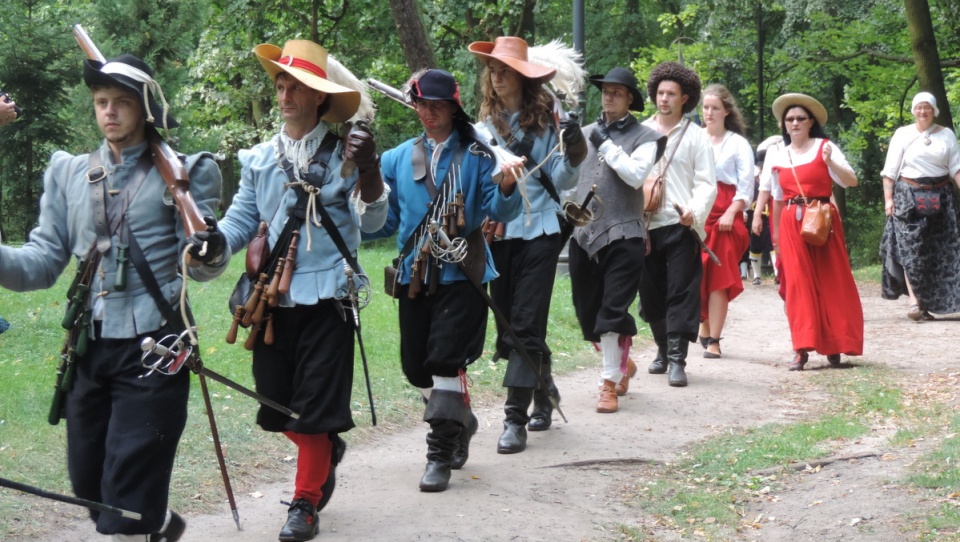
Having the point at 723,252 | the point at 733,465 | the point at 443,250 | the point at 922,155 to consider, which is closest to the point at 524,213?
the point at 443,250

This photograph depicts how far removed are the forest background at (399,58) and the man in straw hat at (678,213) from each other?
1139 centimetres

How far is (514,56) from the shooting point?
272 inches

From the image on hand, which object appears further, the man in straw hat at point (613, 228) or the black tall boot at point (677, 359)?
the black tall boot at point (677, 359)

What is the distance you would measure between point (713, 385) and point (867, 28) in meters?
16.0

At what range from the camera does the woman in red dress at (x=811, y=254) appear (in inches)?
395

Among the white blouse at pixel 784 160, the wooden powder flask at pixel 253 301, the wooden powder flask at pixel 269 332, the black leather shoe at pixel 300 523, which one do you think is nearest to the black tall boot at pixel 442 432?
the black leather shoe at pixel 300 523

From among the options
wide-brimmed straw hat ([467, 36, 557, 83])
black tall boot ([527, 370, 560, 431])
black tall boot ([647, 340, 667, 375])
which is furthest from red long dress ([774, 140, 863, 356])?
wide-brimmed straw hat ([467, 36, 557, 83])

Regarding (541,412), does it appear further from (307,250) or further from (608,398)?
(307,250)

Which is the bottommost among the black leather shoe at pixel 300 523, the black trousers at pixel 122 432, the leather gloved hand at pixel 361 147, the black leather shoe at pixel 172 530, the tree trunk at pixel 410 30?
the black leather shoe at pixel 300 523

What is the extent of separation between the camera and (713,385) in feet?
31.2

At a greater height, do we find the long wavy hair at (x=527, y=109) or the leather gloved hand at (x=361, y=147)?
the long wavy hair at (x=527, y=109)

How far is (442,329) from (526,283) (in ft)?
3.20

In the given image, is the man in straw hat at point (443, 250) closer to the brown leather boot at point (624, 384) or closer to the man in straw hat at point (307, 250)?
the man in straw hat at point (307, 250)

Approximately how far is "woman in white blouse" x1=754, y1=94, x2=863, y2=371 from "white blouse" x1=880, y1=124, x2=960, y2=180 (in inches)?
122
